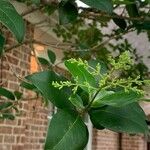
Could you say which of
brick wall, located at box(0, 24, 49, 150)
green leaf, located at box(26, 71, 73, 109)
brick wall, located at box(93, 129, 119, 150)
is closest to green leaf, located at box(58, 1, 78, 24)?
green leaf, located at box(26, 71, 73, 109)

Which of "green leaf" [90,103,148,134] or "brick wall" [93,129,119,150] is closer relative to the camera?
"green leaf" [90,103,148,134]

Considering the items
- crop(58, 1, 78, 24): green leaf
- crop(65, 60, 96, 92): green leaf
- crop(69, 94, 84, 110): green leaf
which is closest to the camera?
crop(65, 60, 96, 92): green leaf

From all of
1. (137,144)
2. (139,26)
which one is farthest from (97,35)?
(137,144)

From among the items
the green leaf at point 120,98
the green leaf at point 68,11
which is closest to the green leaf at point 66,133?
the green leaf at point 120,98

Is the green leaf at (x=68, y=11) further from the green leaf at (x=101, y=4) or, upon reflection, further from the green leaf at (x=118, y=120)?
the green leaf at (x=118, y=120)

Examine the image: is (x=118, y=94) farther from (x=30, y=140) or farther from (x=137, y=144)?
(x=137, y=144)

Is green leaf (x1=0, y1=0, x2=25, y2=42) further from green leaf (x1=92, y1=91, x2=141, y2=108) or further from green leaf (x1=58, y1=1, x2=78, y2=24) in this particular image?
green leaf (x1=58, y1=1, x2=78, y2=24)

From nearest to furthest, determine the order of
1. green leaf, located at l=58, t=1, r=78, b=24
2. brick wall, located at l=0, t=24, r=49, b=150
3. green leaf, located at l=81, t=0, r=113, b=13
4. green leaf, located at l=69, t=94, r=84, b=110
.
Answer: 1. green leaf, located at l=69, t=94, r=84, b=110
2. green leaf, located at l=81, t=0, r=113, b=13
3. green leaf, located at l=58, t=1, r=78, b=24
4. brick wall, located at l=0, t=24, r=49, b=150
